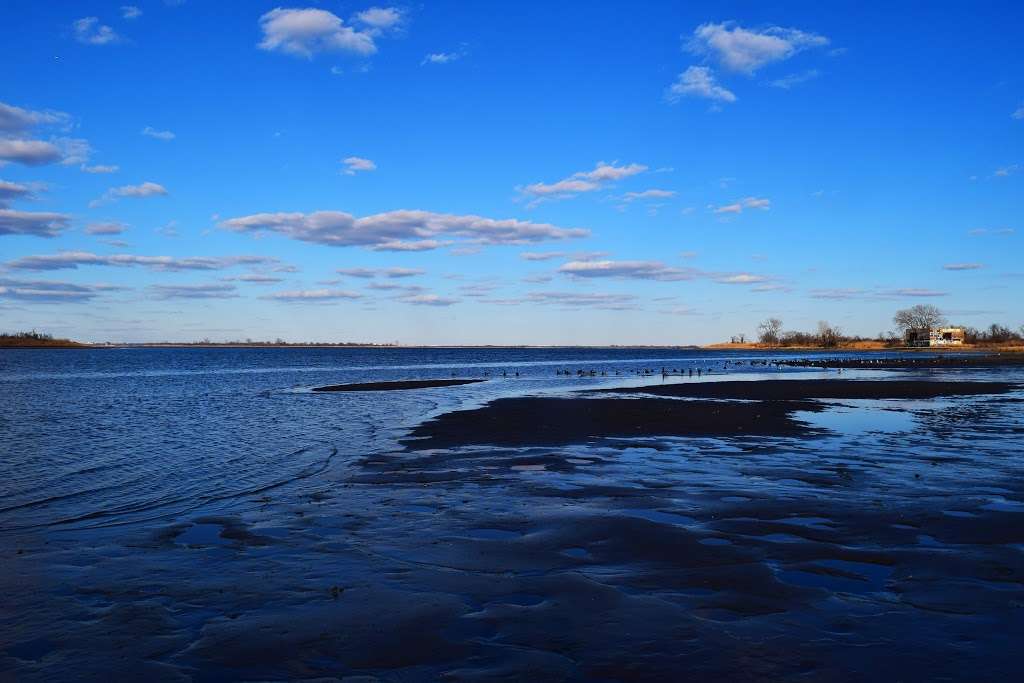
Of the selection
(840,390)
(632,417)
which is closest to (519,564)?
(632,417)

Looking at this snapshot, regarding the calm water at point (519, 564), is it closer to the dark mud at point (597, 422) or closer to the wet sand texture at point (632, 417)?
the dark mud at point (597, 422)

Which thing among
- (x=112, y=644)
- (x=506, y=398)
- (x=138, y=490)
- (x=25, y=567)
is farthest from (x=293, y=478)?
(x=506, y=398)

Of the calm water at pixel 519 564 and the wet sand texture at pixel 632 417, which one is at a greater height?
the wet sand texture at pixel 632 417

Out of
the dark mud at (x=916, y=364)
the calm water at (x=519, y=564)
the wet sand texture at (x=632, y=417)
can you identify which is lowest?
the calm water at (x=519, y=564)

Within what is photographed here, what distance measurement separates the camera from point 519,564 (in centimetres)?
948

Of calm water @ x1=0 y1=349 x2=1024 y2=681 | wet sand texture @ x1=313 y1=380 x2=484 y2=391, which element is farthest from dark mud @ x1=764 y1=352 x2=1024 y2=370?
calm water @ x1=0 y1=349 x2=1024 y2=681

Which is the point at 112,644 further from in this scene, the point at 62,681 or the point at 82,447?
the point at 82,447

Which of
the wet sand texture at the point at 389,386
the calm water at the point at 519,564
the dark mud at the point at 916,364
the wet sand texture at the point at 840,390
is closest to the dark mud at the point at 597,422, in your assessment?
the calm water at the point at 519,564

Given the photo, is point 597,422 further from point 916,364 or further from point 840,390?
point 916,364

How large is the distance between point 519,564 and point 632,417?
66.4 ft

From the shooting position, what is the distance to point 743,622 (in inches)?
286

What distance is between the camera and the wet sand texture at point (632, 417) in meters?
23.8

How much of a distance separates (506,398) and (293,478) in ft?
82.3

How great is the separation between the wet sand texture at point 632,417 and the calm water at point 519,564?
3.68 meters
